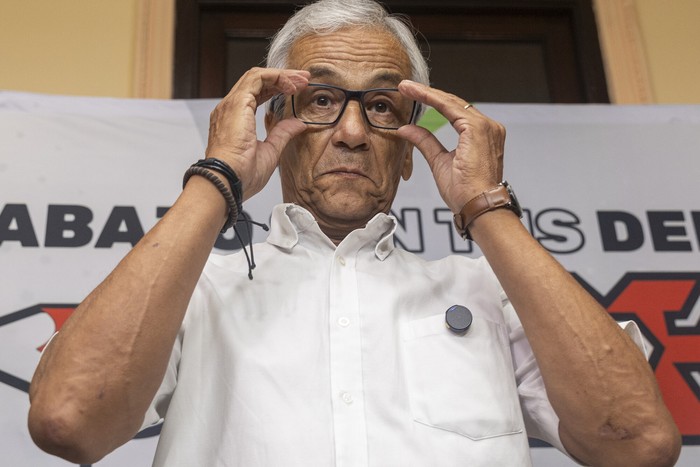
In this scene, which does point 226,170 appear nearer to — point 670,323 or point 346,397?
point 346,397

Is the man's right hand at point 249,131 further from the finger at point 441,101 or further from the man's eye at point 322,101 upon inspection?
the finger at point 441,101

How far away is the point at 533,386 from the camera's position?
124 cm

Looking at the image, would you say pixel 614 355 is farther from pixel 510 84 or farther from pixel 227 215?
pixel 510 84

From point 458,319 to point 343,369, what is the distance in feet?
0.67

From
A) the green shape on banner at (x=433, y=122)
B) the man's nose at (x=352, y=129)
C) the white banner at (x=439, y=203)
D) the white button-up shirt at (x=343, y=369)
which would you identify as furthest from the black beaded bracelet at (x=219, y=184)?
the green shape on banner at (x=433, y=122)

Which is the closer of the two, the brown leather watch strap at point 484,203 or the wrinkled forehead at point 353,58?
the brown leather watch strap at point 484,203

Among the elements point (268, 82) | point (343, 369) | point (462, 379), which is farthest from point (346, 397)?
point (268, 82)

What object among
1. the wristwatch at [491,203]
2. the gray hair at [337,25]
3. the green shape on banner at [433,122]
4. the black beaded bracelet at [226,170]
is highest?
the green shape on banner at [433,122]

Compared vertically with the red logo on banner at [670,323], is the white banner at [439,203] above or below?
above

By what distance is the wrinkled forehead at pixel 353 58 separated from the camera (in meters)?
1.41

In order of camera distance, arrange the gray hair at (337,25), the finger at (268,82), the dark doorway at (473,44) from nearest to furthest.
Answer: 1. the finger at (268,82)
2. the gray hair at (337,25)
3. the dark doorway at (473,44)

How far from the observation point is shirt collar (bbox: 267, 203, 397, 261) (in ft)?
4.38

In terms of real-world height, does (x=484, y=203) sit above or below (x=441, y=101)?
below

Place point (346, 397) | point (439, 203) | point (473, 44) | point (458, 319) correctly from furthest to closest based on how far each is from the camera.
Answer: point (473, 44)
point (439, 203)
point (458, 319)
point (346, 397)
